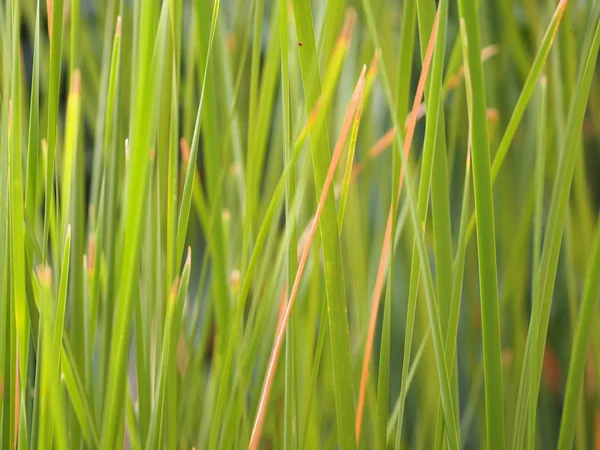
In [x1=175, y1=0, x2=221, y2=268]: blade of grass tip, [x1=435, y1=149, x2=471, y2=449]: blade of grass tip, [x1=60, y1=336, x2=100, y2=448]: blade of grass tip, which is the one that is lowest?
[x1=60, y1=336, x2=100, y2=448]: blade of grass tip

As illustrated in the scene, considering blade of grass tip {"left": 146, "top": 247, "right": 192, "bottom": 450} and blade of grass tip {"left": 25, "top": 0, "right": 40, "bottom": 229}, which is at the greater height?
blade of grass tip {"left": 25, "top": 0, "right": 40, "bottom": 229}

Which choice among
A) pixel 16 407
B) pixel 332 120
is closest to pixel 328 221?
pixel 16 407

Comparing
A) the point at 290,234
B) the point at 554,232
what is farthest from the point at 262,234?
the point at 554,232

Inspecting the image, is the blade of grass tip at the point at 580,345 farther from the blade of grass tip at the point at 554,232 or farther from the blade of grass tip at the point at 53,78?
the blade of grass tip at the point at 53,78

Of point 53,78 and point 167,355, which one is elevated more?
point 53,78

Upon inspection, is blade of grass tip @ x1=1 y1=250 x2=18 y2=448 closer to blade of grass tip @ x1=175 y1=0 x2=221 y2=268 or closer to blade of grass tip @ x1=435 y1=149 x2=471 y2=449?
blade of grass tip @ x1=175 y1=0 x2=221 y2=268

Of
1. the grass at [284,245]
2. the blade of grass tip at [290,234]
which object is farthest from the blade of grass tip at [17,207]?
the blade of grass tip at [290,234]

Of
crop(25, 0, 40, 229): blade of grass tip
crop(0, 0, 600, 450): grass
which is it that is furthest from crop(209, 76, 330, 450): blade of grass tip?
crop(25, 0, 40, 229): blade of grass tip

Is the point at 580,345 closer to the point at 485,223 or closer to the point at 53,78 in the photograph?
the point at 485,223
